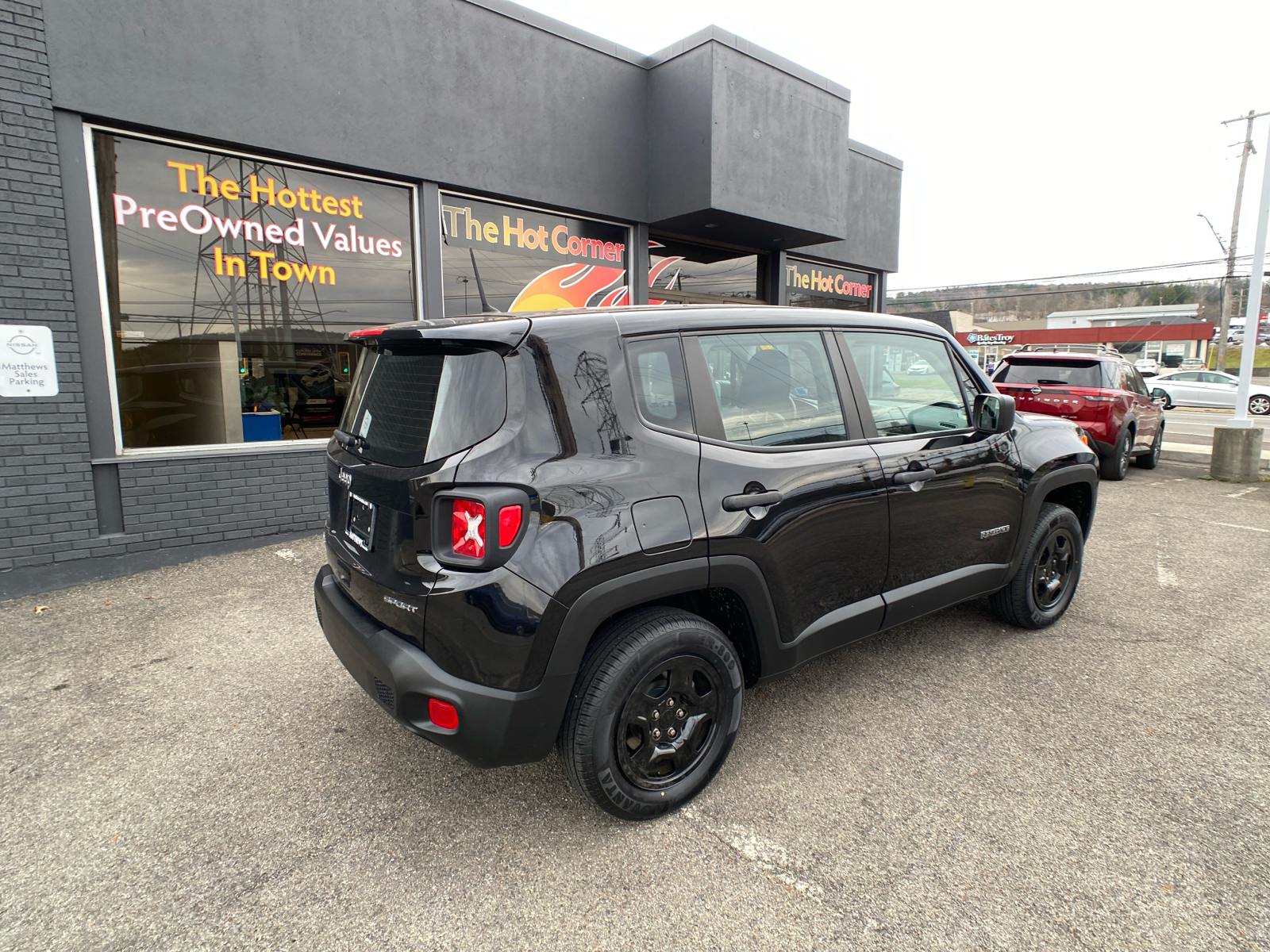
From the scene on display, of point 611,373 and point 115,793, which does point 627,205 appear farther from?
point 115,793

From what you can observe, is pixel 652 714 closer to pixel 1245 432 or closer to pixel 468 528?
pixel 468 528

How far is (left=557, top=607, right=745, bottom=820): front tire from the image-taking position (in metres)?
2.26

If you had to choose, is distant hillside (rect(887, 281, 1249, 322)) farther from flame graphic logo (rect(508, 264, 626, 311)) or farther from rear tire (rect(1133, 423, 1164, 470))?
flame graphic logo (rect(508, 264, 626, 311))

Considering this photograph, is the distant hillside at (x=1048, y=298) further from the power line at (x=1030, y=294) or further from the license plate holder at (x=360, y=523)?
the license plate holder at (x=360, y=523)

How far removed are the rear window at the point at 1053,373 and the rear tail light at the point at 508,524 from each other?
9.08 metres

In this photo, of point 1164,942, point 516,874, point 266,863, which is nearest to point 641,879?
point 516,874

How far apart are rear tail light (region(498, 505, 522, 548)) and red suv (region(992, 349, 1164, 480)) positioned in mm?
8497

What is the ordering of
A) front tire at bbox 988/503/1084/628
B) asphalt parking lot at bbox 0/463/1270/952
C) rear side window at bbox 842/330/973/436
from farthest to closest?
front tire at bbox 988/503/1084/628
rear side window at bbox 842/330/973/436
asphalt parking lot at bbox 0/463/1270/952

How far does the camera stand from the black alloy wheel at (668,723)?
2377 mm

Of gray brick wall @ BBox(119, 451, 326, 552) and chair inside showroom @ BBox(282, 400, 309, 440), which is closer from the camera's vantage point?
gray brick wall @ BBox(119, 451, 326, 552)

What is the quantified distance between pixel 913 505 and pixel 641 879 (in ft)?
6.23

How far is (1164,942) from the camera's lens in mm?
1933

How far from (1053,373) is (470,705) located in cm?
944

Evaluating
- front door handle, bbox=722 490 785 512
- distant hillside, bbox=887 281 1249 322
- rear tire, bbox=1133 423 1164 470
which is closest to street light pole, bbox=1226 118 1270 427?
rear tire, bbox=1133 423 1164 470
